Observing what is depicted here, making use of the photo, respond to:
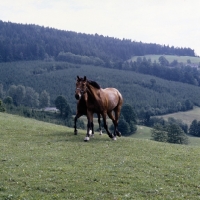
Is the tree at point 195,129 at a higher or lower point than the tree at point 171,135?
lower

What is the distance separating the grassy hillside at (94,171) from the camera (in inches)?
409

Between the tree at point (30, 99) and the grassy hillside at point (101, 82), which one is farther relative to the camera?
the grassy hillside at point (101, 82)

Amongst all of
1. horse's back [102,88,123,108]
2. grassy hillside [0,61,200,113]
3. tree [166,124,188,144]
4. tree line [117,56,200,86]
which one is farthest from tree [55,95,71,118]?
tree line [117,56,200,86]

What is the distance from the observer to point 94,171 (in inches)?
493

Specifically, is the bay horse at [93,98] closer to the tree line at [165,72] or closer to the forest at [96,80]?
the forest at [96,80]

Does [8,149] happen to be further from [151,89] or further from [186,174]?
[151,89]

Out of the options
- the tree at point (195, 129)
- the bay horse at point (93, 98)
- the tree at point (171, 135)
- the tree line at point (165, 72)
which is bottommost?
the tree at point (195, 129)

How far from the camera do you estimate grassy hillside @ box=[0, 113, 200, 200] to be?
1038 centimetres

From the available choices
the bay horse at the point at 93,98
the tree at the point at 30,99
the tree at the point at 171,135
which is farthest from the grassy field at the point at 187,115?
the bay horse at the point at 93,98

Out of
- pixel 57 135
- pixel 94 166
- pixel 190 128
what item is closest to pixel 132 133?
pixel 190 128

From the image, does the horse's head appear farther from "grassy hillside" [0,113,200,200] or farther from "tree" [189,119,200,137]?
"tree" [189,119,200,137]

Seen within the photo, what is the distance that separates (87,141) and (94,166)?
563 centimetres

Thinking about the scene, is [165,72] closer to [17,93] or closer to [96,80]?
[96,80]

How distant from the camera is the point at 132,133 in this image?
265 feet
